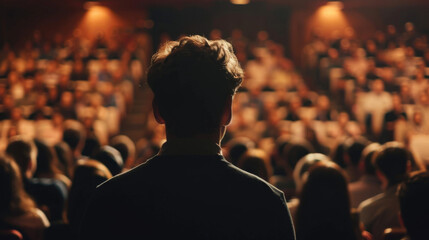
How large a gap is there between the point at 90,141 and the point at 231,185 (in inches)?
178

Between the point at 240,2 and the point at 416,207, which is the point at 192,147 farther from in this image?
the point at 240,2

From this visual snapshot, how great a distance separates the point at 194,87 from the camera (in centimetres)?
121

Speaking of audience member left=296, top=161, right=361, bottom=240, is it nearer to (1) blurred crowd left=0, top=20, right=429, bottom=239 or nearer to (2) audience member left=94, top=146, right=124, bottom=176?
(1) blurred crowd left=0, top=20, right=429, bottom=239

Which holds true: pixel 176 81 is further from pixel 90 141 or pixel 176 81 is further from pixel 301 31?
pixel 301 31

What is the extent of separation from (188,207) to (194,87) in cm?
27

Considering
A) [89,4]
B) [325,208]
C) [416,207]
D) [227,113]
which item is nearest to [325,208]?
[325,208]

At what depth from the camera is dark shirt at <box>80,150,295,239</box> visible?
1.15 m

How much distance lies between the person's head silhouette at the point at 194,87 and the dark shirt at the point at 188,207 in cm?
10

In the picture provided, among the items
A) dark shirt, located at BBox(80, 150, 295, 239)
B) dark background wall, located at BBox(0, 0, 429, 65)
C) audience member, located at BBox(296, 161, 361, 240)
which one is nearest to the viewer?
dark shirt, located at BBox(80, 150, 295, 239)

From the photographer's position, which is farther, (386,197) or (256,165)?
(256,165)

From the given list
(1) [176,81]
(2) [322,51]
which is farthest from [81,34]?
(1) [176,81]

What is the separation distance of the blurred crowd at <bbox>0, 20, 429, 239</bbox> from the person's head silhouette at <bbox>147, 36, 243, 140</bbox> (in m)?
1.40

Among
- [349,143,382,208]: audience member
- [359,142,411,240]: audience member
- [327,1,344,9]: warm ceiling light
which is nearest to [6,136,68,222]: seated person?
[359,142,411,240]: audience member

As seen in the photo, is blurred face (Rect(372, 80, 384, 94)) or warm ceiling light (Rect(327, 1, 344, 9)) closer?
blurred face (Rect(372, 80, 384, 94))
